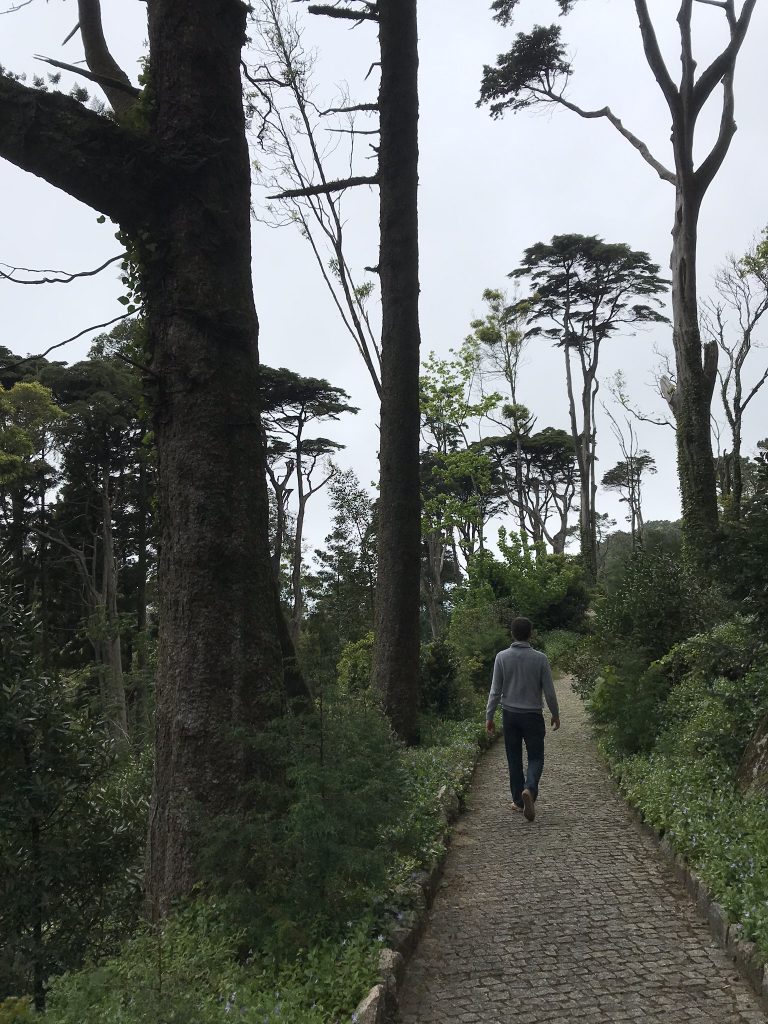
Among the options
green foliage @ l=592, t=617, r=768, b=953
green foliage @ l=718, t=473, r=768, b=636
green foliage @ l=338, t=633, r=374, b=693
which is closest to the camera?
green foliage @ l=592, t=617, r=768, b=953

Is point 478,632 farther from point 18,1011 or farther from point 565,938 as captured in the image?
point 18,1011

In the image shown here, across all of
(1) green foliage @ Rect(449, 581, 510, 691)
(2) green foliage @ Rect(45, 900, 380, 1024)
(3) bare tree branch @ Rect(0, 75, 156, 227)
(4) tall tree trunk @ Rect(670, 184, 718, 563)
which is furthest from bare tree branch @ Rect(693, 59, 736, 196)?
(2) green foliage @ Rect(45, 900, 380, 1024)

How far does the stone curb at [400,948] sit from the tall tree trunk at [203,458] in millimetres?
1187

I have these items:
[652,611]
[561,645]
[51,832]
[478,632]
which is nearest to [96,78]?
[51,832]

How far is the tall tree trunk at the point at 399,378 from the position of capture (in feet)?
33.4

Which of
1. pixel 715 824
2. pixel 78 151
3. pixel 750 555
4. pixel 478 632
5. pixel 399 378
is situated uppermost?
pixel 399 378

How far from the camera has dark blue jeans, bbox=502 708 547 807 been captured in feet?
24.1

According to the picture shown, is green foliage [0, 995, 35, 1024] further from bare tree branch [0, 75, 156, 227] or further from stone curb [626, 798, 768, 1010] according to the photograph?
bare tree branch [0, 75, 156, 227]

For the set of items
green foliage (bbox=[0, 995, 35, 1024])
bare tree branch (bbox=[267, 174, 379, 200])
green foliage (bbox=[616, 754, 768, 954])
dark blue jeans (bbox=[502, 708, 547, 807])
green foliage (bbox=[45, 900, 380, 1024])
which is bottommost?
green foliage (bbox=[45, 900, 380, 1024])

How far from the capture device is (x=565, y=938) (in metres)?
4.68

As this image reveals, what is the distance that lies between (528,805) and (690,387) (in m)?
10.4

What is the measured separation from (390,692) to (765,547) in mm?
5323

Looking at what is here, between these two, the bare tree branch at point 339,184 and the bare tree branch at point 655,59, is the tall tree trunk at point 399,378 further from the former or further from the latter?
the bare tree branch at point 655,59

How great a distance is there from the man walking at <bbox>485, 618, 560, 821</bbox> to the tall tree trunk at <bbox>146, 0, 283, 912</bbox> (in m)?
2.92
